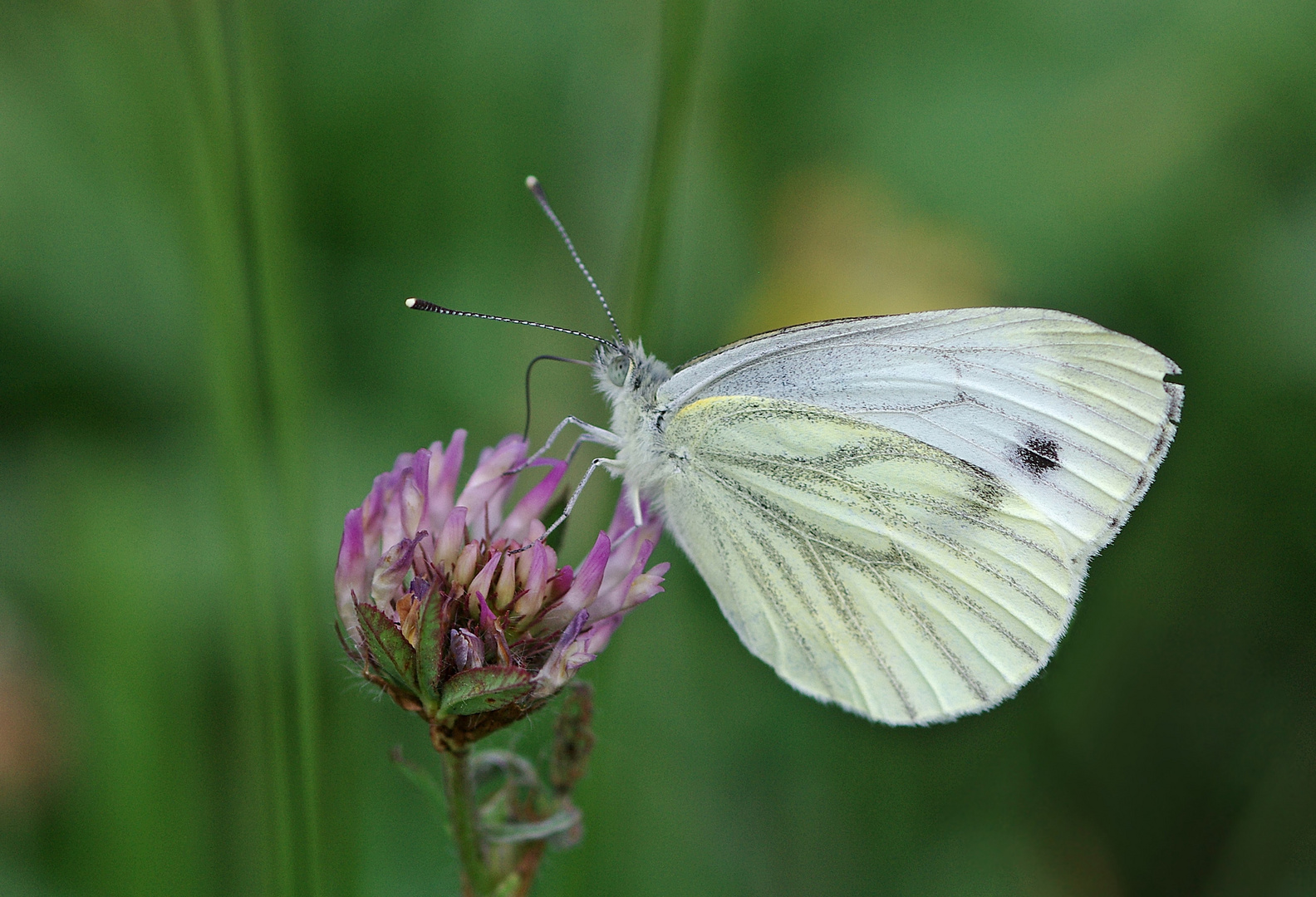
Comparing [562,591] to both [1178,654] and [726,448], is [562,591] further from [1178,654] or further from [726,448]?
[1178,654]

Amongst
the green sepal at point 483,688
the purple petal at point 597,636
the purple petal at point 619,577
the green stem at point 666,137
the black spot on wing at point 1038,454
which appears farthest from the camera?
the black spot on wing at point 1038,454

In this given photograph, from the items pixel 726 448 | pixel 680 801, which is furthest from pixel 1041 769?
pixel 726 448

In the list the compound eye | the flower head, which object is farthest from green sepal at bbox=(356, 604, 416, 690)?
the compound eye

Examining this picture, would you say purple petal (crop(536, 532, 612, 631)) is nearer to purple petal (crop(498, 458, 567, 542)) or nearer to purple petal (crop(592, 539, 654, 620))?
purple petal (crop(592, 539, 654, 620))

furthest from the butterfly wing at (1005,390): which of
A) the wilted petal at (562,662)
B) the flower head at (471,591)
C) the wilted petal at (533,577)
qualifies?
the wilted petal at (562,662)

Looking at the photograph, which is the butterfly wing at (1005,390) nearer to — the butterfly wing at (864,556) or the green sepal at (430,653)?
the butterfly wing at (864,556)

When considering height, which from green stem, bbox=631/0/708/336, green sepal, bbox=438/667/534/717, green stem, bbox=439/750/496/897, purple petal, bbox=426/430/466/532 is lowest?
green stem, bbox=439/750/496/897

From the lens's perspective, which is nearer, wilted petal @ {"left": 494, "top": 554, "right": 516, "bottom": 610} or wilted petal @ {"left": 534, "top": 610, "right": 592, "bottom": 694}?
wilted petal @ {"left": 534, "top": 610, "right": 592, "bottom": 694}
